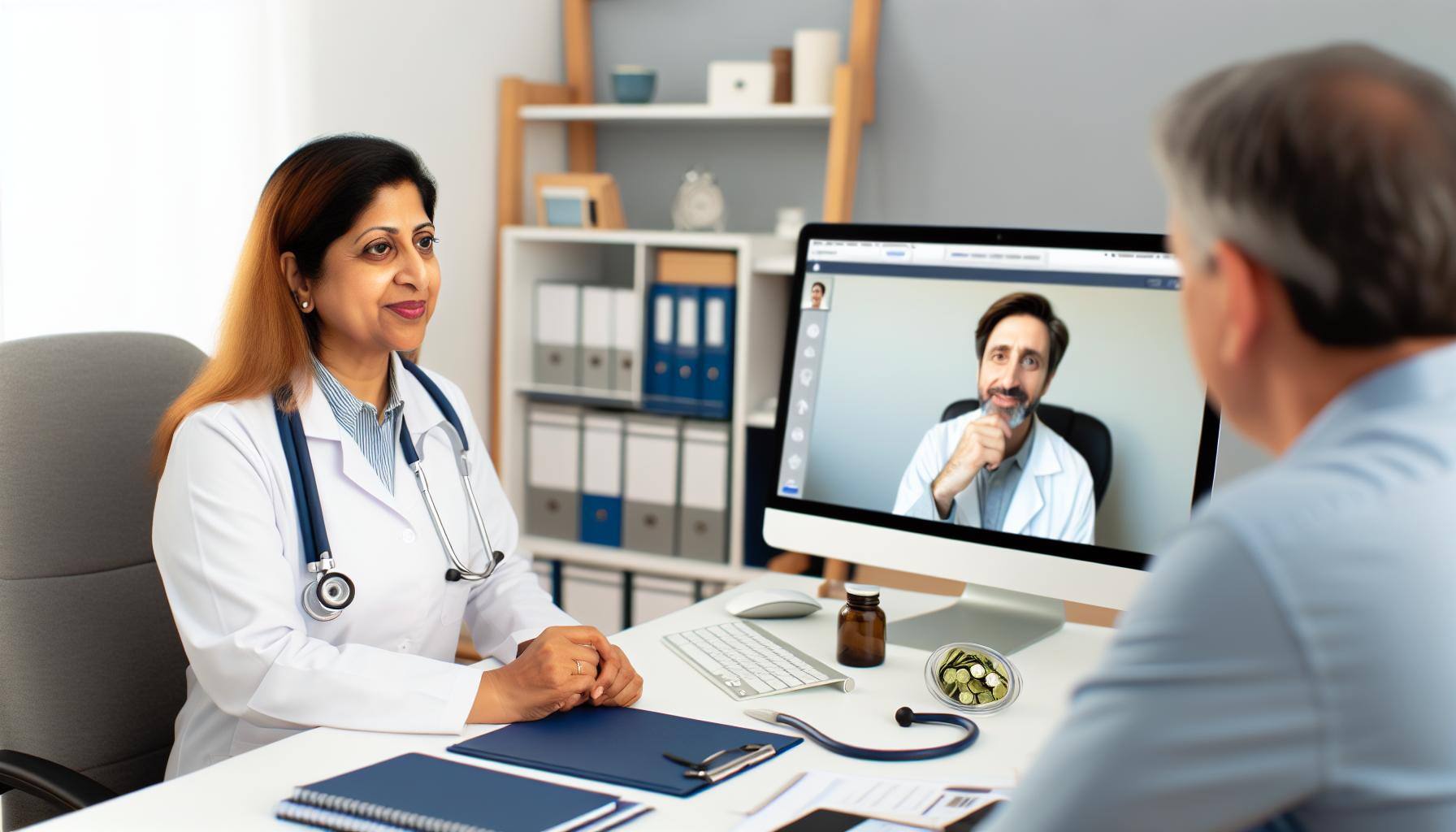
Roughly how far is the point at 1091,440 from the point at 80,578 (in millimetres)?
1181

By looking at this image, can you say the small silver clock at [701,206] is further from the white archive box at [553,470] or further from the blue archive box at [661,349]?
the white archive box at [553,470]

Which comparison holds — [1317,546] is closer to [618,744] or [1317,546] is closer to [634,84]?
[618,744]

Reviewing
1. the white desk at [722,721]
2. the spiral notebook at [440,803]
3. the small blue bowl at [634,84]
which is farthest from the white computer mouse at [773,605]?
the small blue bowl at [634,84]


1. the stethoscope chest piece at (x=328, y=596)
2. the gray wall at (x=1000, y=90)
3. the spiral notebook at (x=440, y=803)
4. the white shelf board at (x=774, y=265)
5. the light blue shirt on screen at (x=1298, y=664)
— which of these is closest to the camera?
the light blue shirt on screen at (x=1298, y=664)

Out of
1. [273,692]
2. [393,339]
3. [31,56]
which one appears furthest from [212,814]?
[31,56]

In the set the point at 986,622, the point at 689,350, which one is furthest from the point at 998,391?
the point at 689,350

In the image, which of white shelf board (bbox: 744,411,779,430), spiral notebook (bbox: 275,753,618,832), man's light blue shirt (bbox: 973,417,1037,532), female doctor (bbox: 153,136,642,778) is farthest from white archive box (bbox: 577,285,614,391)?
spiral notebook (bbox: 275,753,618,832)

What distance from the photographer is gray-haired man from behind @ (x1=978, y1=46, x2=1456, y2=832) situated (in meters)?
0.59

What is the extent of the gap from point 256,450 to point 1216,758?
1.14 metres

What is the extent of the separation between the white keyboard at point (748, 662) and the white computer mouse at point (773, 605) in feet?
0.14

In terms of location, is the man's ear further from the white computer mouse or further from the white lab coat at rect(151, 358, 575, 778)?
the white computer mouse

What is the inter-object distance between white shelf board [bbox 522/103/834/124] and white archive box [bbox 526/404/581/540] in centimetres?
75

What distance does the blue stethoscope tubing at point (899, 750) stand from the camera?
1.24 meters

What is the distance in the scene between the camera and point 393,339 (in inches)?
63.2
